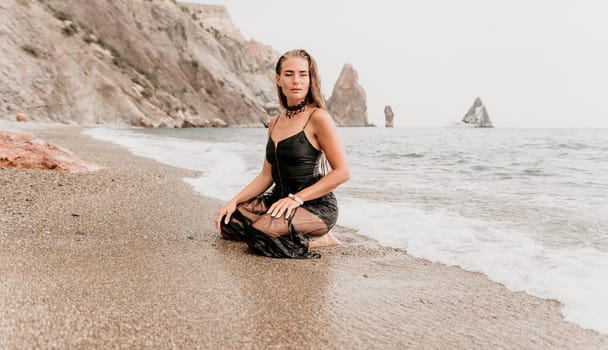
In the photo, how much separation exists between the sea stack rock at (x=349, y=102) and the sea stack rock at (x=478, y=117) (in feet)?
114

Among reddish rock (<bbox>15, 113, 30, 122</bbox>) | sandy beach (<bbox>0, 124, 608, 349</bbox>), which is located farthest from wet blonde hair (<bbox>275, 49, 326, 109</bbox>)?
reddish rock (<bbox>15, 113, 30, 122</bbox>)

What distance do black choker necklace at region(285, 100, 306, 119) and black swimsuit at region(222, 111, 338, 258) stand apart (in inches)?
6.8

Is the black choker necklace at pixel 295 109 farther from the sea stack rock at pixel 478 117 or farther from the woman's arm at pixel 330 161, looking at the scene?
the sea stack rock at pixel 478 117

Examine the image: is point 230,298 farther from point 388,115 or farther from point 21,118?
point 388,115

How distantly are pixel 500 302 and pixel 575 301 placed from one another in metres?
0.43

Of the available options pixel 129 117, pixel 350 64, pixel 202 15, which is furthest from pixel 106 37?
pixel 350 64

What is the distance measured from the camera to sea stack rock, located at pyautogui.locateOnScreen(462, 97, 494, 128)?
110 m

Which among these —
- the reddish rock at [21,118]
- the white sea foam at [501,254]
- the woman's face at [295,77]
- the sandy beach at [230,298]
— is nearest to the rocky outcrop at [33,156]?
the sandy beach at [230,298]

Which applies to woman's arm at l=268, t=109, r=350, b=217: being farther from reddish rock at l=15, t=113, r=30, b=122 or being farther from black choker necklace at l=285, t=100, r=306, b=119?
reddish rock at l=15, t=113, r=30, b=122

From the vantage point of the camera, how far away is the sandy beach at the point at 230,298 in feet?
6.75

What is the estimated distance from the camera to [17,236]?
3604 millimetres

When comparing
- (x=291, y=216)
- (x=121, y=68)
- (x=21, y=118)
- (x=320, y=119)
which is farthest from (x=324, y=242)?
(x=121, y=68)

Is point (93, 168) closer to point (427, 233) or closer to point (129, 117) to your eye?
point (427, 233)

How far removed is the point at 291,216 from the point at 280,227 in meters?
0.12
